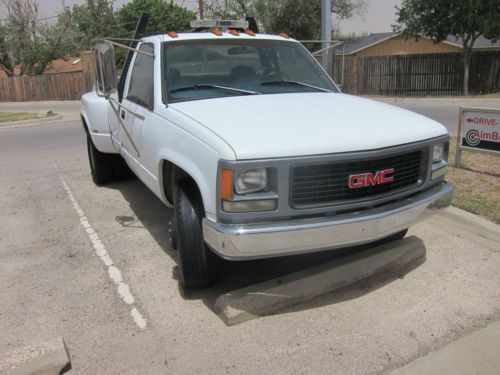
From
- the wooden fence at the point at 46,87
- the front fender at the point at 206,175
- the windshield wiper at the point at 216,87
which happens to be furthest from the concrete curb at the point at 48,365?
the wooden fence at the point at 46,87

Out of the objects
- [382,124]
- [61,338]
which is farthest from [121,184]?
[382,124]

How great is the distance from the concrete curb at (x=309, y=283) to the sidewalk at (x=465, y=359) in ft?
2.82

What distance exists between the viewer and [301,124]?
3123 millimetres

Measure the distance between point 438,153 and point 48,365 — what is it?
2.96 m

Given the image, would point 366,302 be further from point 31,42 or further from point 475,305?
point 31,42

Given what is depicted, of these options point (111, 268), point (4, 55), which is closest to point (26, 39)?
point (4, 55)

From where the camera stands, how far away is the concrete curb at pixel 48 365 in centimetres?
261

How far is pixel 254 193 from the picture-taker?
9.38 feet

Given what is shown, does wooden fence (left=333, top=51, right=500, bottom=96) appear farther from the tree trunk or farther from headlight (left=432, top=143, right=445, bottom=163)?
headlight (left=432, top=143, right=445, bottom=163)

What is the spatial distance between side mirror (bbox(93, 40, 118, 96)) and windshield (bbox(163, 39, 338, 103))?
440 millimetres

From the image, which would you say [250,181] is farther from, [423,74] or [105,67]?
[423,74]

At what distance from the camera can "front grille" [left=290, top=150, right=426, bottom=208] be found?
288 cm

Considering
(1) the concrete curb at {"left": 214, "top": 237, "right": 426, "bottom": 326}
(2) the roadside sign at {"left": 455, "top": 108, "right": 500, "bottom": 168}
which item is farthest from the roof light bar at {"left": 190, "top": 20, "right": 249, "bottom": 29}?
(2) the roadside sign at {"left": 455, "top": 108, "right": 500, "bottom": 168}

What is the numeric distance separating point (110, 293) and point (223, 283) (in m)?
0.86
